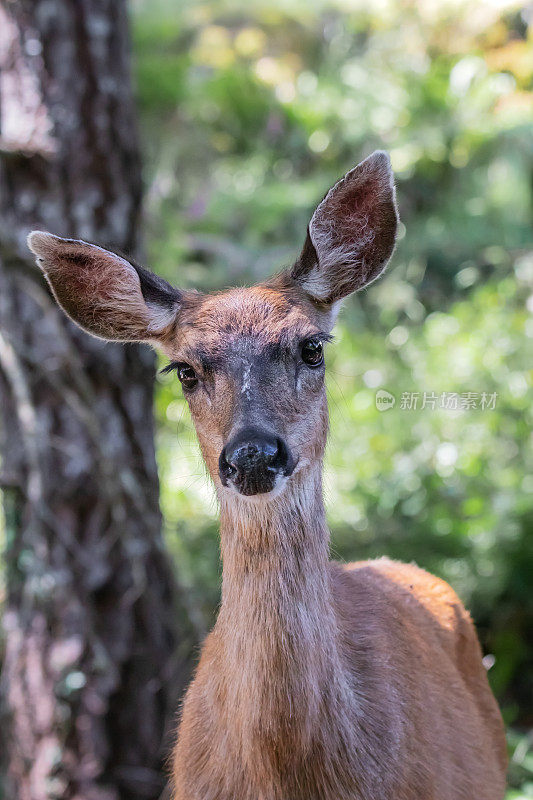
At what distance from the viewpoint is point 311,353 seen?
9.90 ft

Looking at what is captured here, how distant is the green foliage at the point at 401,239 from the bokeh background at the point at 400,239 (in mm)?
25

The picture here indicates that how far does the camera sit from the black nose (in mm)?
2521

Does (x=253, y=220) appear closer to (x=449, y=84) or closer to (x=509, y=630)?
(x=449, y=84)

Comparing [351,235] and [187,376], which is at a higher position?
[351,235]

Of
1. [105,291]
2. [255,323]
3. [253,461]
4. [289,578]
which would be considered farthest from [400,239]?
[253,461]

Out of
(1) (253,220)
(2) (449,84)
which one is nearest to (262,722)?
(1) (253,220)

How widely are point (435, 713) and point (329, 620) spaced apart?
634 mm

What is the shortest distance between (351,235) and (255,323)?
62 centimetres

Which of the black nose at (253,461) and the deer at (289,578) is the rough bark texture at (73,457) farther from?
the black nose at (253,461)

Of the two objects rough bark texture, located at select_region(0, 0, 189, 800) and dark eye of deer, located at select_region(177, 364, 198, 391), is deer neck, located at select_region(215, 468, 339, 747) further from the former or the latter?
rough bark texture, located at select_region(0, 0, 189, 800)

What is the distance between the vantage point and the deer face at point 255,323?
8.80 feet

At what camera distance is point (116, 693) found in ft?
15.9

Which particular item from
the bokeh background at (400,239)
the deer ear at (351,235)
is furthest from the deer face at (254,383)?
the bokeh background at (400,239)

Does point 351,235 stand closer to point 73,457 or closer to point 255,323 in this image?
point 255,323
